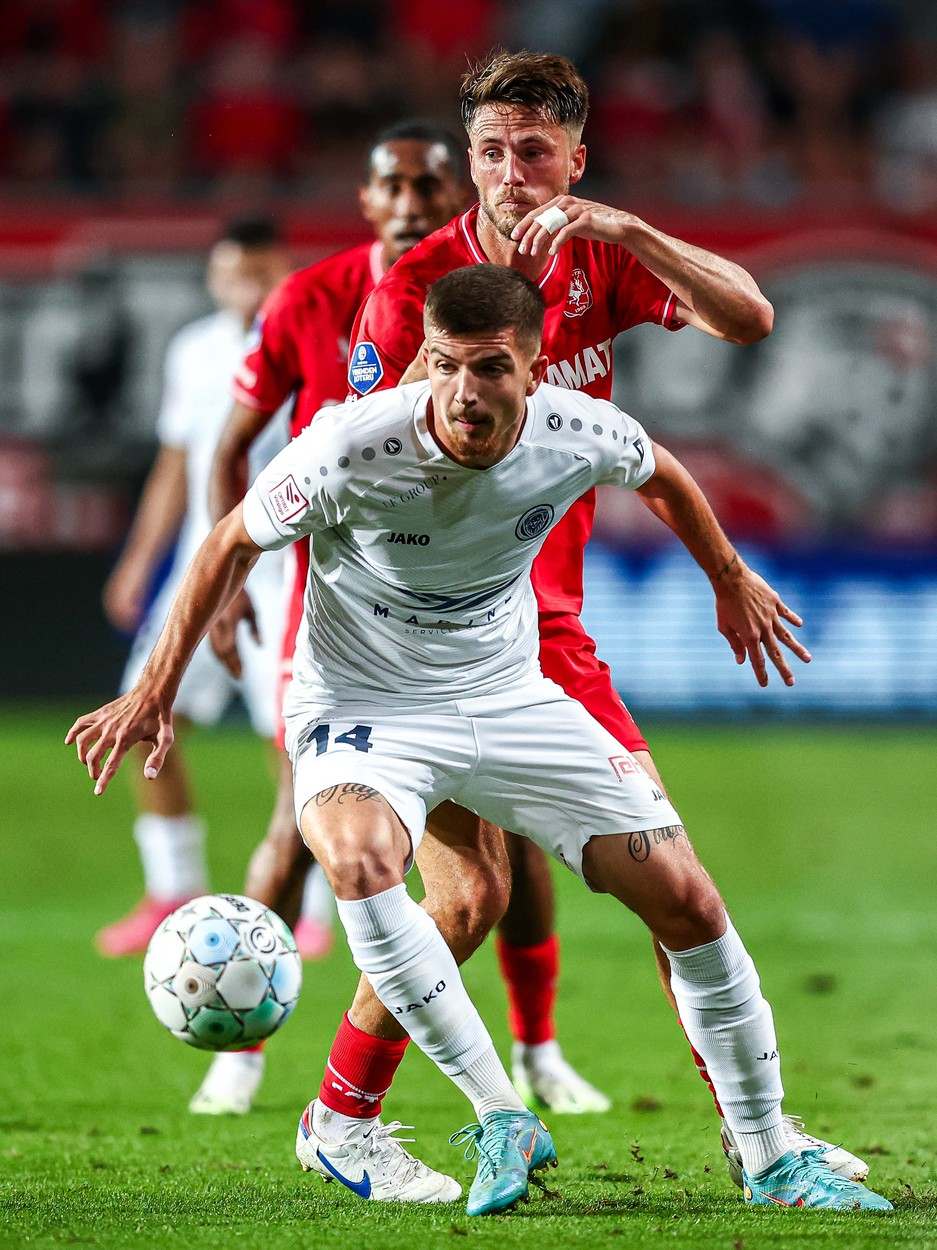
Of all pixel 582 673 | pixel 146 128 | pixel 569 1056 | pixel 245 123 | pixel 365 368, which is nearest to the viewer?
pixel 365 368

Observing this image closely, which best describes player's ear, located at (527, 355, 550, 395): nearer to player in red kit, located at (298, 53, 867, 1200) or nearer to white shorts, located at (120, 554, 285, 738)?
player in red kit, located at (298, 53, 867, 1200)

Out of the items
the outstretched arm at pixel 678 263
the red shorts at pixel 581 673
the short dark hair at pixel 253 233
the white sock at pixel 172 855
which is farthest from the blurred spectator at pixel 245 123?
the outstretched arm at pixel 678 263

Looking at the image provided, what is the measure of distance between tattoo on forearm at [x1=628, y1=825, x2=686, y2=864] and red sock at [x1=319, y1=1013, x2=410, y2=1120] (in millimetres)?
741

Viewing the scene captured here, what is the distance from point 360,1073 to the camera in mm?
3996

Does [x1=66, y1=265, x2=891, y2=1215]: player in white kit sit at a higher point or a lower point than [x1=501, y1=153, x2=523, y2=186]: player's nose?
lower

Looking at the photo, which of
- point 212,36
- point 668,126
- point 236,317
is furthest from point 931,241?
point 236,317

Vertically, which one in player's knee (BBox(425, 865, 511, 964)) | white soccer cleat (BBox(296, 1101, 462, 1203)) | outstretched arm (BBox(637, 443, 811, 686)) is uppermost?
outstretched arm (BBox(637, 443, 811, 686))

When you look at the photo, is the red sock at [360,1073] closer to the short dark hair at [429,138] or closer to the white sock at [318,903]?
the short dark hair at [429,138]

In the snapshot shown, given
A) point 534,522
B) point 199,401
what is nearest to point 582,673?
point 534,522

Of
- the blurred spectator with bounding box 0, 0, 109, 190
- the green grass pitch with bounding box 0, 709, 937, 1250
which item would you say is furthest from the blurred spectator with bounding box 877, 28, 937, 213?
the blurred spectator with bounding box 0, 0, 109, 190

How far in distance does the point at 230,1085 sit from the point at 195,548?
258 centimetres

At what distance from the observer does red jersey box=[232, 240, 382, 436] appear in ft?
Result: 16.7

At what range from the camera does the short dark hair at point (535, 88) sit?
3.94m

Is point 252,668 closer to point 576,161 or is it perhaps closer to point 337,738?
point 337,738
